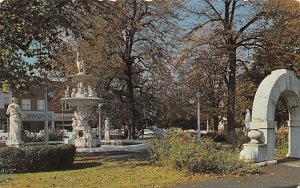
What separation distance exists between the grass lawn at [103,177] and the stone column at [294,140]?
631 cm

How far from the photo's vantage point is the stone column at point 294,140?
17656 millimetres

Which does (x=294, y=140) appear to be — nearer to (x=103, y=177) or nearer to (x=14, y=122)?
(x=103, y=177)

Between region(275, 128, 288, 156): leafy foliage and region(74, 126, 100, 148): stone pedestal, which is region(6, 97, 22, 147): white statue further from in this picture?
region(275, 128, 288, 156): leafy foliage

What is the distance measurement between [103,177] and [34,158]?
115 inches

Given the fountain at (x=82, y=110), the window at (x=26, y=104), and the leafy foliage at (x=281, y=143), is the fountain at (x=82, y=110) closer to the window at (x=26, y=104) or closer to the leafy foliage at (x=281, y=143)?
the leafy foliage at (x=281, y=143)

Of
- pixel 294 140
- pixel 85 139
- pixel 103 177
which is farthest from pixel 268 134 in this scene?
pixel 85 139

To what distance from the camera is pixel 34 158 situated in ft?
46.3

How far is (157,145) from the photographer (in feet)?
52.5

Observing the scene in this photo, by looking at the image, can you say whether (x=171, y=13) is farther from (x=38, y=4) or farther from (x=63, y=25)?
(x=38, y=4)

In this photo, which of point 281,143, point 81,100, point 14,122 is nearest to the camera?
point 14,122

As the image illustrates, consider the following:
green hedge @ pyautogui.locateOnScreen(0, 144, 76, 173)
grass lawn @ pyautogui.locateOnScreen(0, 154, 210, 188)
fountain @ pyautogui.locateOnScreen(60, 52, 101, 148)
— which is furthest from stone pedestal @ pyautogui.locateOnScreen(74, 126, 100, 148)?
green hedge @ pyautogui.locateOnScreen(0, 144, 76, 173)

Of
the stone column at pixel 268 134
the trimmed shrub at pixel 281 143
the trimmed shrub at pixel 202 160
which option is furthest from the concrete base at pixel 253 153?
the trimmed shrub at pixel 281 143

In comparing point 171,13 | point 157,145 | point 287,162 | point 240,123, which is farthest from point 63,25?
point 240,123

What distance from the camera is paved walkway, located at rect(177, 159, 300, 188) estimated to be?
36.0ft
